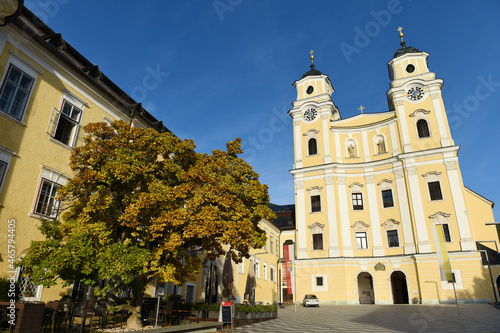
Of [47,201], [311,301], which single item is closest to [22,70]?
[47,201]

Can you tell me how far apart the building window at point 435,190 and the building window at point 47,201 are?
34.4 m

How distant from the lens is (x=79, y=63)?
15.0 meters

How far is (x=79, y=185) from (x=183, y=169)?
3659 millimetres

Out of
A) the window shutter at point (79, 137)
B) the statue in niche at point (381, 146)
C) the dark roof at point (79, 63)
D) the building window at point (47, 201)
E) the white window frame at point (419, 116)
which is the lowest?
the building window at point (47, 201)

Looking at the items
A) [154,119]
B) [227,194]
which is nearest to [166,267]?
[227,194]

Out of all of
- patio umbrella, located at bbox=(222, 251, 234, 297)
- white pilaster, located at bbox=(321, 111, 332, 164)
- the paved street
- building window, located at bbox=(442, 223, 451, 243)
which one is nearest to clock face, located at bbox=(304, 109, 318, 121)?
white pilaster, located at bbox=(321, 111, 332, 164)

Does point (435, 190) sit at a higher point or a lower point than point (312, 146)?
lower

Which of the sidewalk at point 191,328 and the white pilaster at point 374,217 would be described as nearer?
the sidewalk at point 191,328

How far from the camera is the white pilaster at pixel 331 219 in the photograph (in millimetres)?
35656

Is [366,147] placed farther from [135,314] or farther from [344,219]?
[135,314]

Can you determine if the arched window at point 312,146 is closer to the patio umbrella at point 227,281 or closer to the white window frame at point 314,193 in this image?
the white window frame at point 314,193

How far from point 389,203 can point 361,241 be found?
17.8 feet

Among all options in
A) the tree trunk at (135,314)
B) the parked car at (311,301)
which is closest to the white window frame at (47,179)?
the tree trunk at (135,314)

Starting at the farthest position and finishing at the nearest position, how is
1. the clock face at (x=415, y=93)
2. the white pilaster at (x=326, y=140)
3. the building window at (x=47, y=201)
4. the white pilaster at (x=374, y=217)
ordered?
the white pilaster at (x=326, y=140) → the clock face at (x=415, y=93) → the white pilaster at (x=374, y=217) → the building window at (x=47, y=201)
